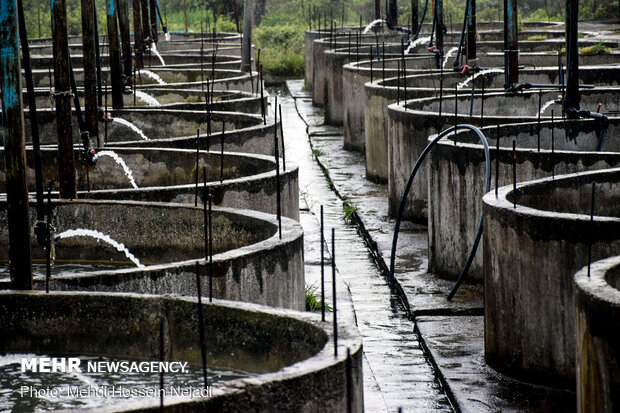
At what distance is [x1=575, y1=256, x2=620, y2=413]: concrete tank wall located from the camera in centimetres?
635

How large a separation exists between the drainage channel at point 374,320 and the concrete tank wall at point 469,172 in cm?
79

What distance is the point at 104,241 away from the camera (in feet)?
36.4

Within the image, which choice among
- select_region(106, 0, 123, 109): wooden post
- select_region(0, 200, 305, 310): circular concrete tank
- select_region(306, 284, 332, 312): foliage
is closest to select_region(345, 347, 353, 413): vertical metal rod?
select_region(0, 200, 305, 310): circular concrete tank

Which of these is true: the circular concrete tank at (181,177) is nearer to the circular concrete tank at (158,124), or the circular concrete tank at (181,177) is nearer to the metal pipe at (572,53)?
the circular concrete tank at (158,124)

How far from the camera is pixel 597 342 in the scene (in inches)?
257

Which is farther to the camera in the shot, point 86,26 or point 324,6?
point 324,6

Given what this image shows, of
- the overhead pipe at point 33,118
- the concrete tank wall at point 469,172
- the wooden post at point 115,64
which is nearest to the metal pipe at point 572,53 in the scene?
the concrete tank wall at point 469,172

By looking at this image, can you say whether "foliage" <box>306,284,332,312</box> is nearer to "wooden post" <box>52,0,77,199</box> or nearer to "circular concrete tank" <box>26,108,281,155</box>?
"wooden post" <box>52,0,77,199</box>

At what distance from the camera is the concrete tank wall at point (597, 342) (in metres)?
6.35

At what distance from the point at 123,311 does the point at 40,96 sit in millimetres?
13788

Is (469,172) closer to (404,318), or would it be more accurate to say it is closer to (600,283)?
(404,318)

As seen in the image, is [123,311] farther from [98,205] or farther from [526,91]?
[526,91]

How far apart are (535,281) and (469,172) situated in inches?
Answer: 129

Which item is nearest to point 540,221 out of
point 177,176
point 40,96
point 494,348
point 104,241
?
point 494,348
